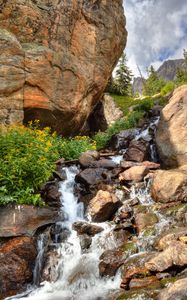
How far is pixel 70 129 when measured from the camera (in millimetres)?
18234

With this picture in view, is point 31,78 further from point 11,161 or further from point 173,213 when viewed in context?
point 173,213

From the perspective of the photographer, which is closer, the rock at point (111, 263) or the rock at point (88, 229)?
the rock at point (111, 263)

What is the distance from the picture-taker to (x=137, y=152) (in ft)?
47.5

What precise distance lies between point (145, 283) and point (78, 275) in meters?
1.95

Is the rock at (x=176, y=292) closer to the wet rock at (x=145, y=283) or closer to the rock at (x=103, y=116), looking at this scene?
the wet rock at (x=145, y=283)

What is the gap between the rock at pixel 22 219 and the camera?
867 centimetres

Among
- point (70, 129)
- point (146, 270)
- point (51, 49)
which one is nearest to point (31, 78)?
point (51, 49)

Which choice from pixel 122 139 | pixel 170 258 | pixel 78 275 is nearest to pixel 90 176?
pixel 78 275

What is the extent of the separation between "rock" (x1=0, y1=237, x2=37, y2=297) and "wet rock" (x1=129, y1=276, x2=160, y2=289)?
2685 mm

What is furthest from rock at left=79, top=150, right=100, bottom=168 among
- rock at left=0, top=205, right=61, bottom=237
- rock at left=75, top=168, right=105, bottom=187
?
rock at left=0, top=205, right=61, bottom=237

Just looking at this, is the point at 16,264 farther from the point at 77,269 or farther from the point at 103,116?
the point at 103,116

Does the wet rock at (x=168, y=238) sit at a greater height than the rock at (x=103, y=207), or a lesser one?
lesser

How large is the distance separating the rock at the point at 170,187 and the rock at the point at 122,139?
6.45m

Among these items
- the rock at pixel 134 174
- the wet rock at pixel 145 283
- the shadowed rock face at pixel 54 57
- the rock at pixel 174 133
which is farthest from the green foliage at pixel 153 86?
the wet rock at pixel 145 283
